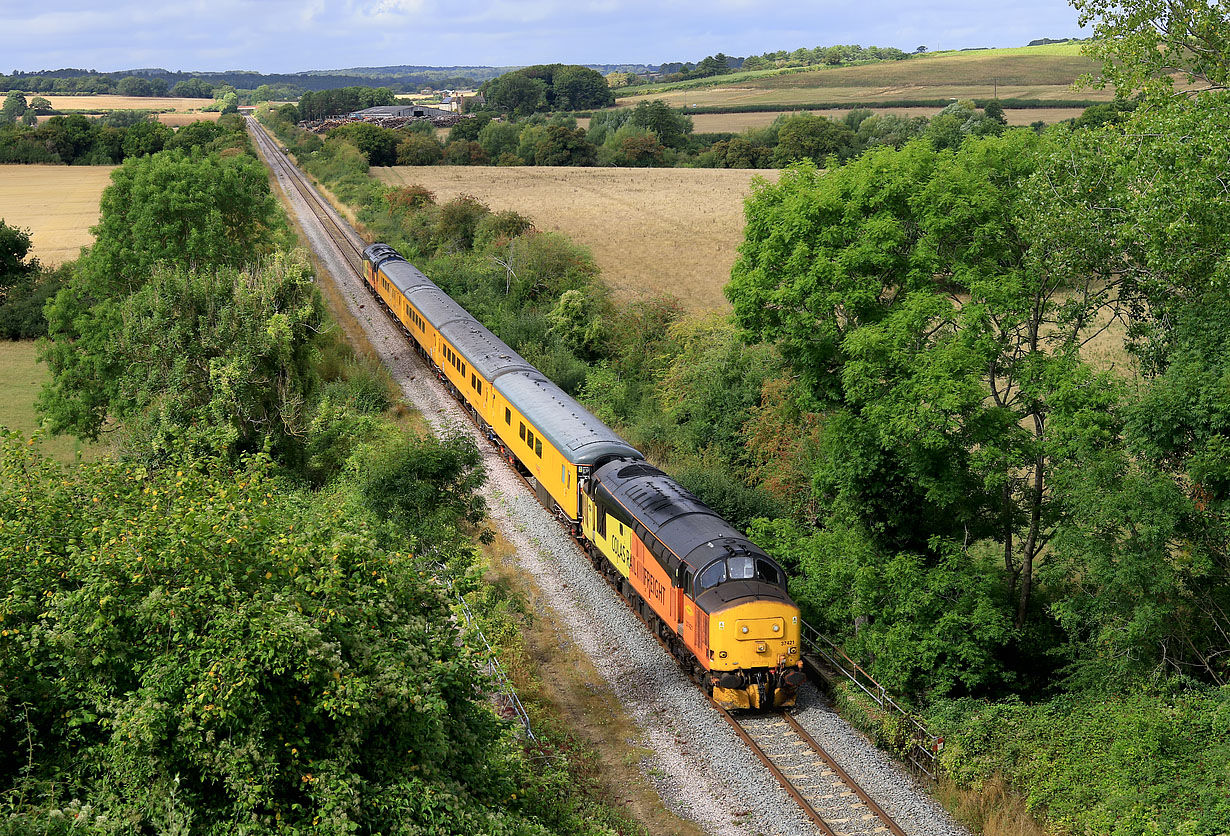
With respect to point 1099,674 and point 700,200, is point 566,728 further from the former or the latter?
point 700,200

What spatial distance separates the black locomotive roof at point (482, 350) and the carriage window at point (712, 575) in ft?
50.2

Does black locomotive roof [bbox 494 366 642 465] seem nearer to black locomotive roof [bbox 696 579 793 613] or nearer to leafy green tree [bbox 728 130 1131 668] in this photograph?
leafy green tree [bbox 728 130 1131 668]

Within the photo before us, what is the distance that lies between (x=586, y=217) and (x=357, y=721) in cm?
7239

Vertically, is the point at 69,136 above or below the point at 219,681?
above

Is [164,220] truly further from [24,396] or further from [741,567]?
[741,567]

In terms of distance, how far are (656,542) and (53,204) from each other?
3284 inches

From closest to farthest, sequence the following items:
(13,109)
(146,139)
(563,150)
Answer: (146,139) < (563,150) < (13,109)

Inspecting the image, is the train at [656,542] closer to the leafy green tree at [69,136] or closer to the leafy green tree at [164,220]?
the leafy green tree at [164,220]

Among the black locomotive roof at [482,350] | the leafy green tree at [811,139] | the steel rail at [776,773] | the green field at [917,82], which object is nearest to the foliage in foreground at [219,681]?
the steel rail at [776,773]

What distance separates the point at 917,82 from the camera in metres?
142

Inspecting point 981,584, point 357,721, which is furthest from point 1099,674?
point 357,721

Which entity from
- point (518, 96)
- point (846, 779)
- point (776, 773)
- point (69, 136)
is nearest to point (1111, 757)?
point (846, 779)

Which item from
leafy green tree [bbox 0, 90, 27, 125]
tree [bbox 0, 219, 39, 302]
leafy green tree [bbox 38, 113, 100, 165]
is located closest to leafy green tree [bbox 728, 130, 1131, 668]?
tree [bbox 0, 219, 39, 302]

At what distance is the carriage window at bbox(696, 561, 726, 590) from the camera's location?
20.3m
